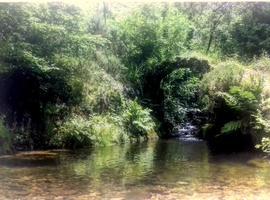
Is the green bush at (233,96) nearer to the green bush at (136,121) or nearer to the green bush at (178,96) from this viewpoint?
the green bush at (136,121)

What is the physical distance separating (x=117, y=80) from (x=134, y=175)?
41.1ft

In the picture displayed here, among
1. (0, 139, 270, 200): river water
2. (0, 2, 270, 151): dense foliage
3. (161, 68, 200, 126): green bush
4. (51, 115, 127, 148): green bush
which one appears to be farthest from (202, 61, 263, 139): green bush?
(161, 68, 200, 126): green bush

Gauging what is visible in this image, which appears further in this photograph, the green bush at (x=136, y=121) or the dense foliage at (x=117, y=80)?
the green bush at (x=136, y=121)

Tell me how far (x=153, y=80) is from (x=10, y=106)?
1049 centimetres

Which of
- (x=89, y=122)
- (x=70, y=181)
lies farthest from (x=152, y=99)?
(x=70, y=181)

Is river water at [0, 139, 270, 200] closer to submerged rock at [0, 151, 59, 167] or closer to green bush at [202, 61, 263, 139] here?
submerged rock at [0, 151, 59, 167]

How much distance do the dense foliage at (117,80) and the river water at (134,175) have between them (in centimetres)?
178

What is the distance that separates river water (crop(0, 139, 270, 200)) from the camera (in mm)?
9367

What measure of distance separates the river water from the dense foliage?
178 centimetres

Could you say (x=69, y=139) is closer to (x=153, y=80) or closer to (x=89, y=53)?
(x=89, y=53)

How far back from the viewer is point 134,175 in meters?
11.6

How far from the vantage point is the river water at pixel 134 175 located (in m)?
9.37

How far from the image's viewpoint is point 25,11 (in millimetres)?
16734

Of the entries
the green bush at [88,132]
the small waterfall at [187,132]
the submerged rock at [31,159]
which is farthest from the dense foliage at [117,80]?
the submerged rock at [31,159]
